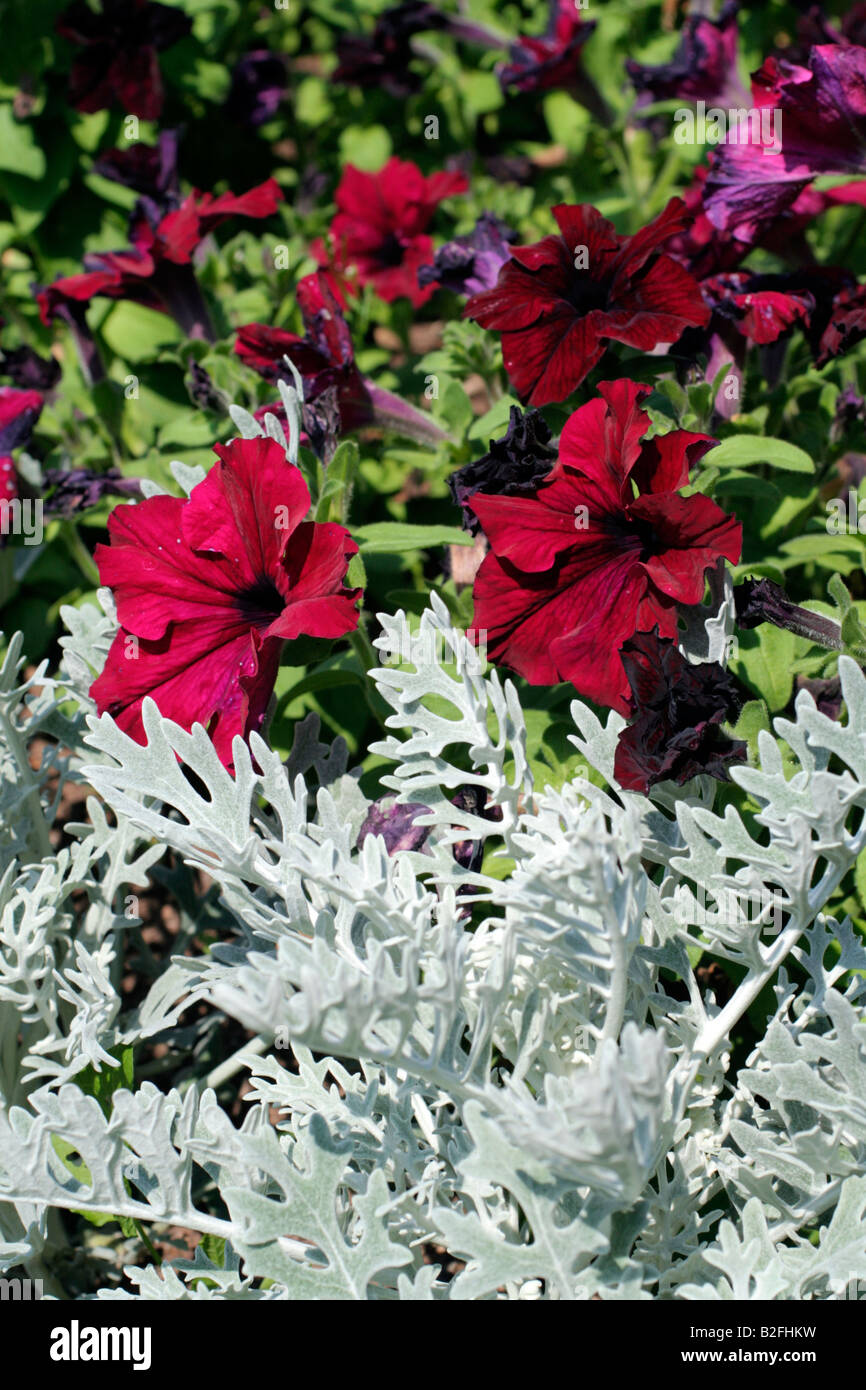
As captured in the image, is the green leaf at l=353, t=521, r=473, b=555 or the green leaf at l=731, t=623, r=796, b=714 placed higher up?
the green leaf at l=353, t=521, r=473, b=555

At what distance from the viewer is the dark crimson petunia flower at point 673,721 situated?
3.17 feet

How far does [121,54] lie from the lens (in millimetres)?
2117

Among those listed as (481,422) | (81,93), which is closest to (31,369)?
(81,93)

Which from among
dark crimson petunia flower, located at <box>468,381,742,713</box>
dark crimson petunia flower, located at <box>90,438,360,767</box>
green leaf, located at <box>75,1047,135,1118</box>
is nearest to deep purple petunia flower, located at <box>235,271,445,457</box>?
dark crimson petunia flower, located at <box>90,438,360,767</box>

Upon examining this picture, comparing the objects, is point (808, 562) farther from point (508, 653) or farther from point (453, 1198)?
point (453, 1198)

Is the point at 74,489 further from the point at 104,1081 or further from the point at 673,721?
the point at 673,721

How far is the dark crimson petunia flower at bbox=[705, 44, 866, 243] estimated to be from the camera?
1368 mm

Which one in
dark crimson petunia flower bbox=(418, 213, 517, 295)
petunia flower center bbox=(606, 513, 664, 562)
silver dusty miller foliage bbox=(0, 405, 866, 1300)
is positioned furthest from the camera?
dark crimson petunia flower bbox=(418, 213, 517, 295)

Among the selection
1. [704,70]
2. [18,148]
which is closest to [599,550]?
[704,70]

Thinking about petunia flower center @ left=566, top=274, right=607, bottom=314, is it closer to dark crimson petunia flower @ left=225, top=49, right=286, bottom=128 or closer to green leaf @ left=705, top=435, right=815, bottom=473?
green leaf @ left=705, top=435, right=815, bottom=473

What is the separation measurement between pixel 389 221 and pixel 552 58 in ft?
1.26

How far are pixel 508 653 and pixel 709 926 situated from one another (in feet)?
0.97

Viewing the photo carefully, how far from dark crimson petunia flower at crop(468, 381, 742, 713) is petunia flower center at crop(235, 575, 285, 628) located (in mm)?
212

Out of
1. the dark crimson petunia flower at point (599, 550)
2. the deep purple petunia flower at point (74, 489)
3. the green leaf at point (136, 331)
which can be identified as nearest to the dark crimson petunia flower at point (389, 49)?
the green leaf at point (136, 331)
